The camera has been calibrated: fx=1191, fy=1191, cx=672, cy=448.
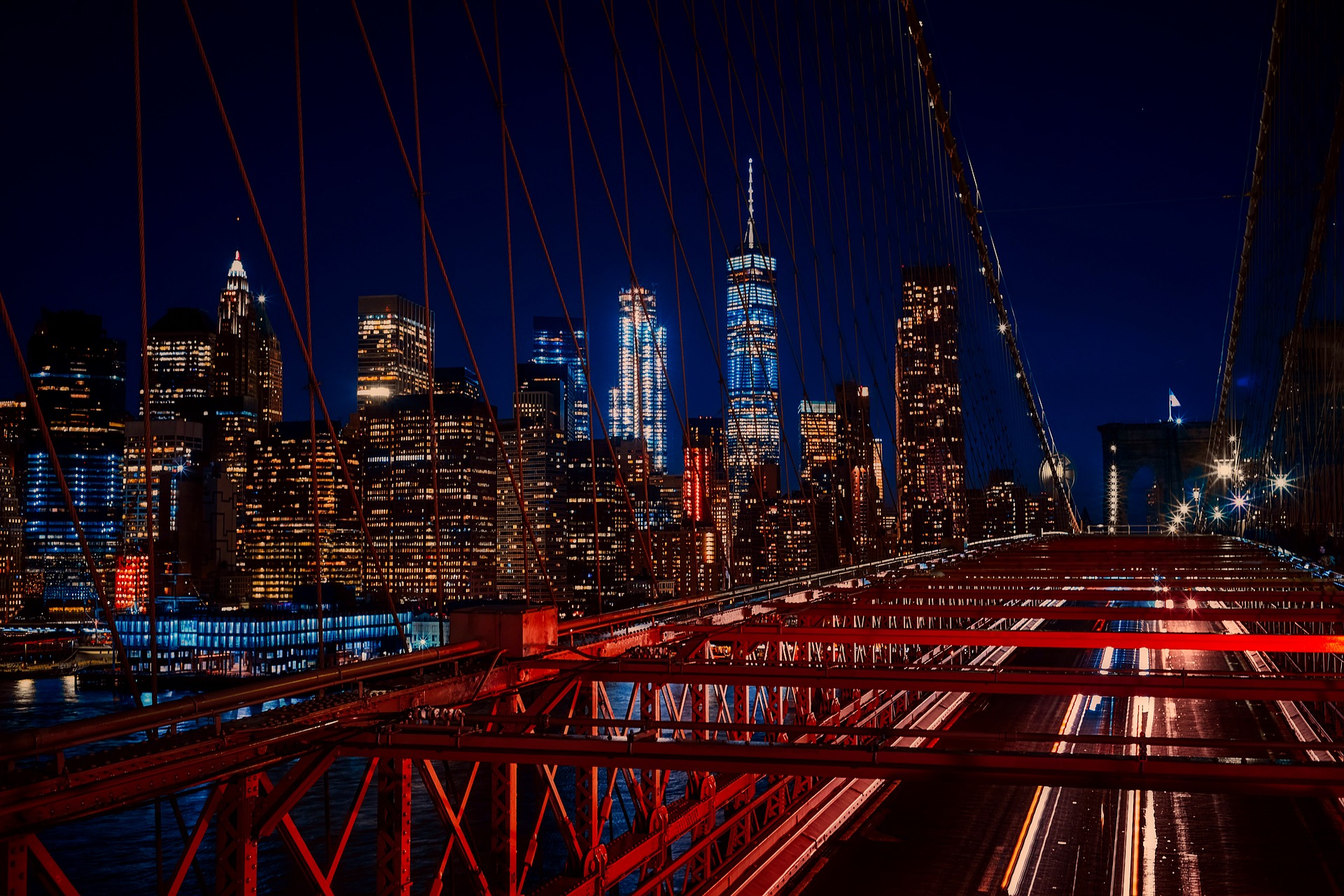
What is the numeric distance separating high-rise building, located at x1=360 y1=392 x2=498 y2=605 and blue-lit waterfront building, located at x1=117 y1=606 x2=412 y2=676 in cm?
2143

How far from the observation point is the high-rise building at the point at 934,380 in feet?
183

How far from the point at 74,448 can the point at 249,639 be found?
127 ft

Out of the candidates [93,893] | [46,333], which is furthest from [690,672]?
[93,893]

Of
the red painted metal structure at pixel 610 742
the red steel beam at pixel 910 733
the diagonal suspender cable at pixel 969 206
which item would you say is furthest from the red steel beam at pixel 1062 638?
the diagonal suspender cable at pixel 969 206

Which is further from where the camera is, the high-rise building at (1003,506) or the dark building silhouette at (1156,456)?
the dark building silhouette at (1156,456)

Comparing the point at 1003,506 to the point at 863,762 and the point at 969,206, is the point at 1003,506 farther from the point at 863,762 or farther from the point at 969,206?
the point at 863,762

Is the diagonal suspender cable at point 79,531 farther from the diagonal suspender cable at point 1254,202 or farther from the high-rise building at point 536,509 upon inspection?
the high-rise building at point 536,509

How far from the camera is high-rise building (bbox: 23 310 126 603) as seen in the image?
2838cm

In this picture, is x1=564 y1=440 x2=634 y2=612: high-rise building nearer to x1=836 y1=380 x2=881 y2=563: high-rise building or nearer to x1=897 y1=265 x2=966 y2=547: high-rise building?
x1=897 y1=265 x2=966 y2=547: high-rise building

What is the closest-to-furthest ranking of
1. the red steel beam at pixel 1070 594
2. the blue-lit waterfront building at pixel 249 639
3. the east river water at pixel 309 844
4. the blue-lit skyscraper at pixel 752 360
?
the red steel beam at pixel 1070 594 < the blue-lit skyscraper at pixel 752 360 < the east river water at pixel 309 844 < the blue-lit waterfront building at pixel 249 639

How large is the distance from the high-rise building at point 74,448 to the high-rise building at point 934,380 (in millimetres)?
31199

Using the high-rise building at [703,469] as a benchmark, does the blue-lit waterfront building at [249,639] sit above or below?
below

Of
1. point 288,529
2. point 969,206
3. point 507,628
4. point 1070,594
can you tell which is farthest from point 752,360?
point 288,529

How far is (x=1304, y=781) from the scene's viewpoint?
4.80m
